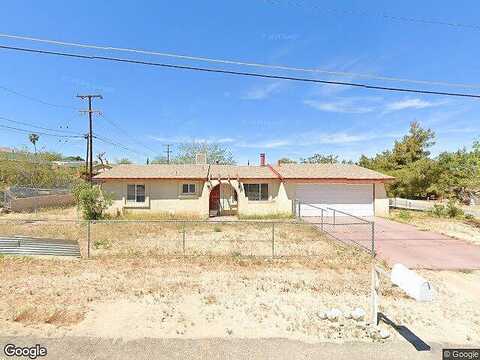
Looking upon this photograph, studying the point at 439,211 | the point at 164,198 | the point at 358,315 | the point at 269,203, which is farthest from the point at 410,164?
the point at 358,315

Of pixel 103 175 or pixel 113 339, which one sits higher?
pixel 103 175

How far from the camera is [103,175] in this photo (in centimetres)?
1967

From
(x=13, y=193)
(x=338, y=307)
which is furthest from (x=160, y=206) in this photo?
(x=338, y=307)

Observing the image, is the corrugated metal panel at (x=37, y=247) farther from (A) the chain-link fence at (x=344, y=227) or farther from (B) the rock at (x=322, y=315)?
(A) the chain-link fence at (x=344, y=227)

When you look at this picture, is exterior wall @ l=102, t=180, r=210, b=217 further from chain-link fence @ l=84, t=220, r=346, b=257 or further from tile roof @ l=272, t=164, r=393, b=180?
tile roof @ l=272, t=164, r=393, b=180

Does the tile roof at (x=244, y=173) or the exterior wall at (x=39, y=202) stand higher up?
the tile roof at (x=244, y=173)

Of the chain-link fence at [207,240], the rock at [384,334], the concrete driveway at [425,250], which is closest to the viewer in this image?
the rock at [384,334]

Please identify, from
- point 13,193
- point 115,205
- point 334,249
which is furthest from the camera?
point 13,193

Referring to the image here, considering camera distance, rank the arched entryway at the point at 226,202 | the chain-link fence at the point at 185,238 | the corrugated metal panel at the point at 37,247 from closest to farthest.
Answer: the corrugated metal panel at the point at 37,247
the chain-link fence at the point at 185,238
the arched entryway at the point at 226,202

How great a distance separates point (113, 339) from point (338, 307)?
419cm

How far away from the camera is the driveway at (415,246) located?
927cm

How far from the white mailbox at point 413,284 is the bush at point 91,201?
16.6m

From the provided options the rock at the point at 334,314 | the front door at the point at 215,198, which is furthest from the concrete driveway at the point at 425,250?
the front door at the point at 215,198

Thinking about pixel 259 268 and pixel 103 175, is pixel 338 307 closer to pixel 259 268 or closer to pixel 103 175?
pixel 259 268
